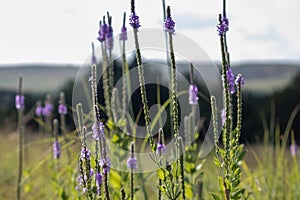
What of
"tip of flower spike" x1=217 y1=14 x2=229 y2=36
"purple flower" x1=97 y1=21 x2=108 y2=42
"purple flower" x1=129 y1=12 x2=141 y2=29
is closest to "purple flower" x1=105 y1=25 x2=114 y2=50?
"purple flower" x1=97 y1=21 x2=108 y2=42

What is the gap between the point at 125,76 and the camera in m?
3.23

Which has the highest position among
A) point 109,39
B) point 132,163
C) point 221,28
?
point 109,39

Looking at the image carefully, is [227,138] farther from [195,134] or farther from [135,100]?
[135,100]

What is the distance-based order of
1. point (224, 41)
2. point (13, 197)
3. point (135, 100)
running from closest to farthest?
point (224, 41), point (13, 197), point (135, 100)

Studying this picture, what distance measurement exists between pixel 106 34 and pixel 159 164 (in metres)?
1.35

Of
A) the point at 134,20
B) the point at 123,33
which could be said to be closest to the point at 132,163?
the point at 134,20

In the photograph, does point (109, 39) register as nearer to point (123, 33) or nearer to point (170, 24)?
point (123, 33)

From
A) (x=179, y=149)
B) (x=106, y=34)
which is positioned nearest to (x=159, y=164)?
(x=179, y=149)

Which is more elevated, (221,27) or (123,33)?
(123,33)

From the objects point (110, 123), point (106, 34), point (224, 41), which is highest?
point (106, 34)

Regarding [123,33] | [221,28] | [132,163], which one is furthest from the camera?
[123,33]

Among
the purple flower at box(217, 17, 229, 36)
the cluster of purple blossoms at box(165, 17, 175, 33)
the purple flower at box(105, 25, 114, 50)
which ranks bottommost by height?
the purple flower at box(217, 17, 229, 36)

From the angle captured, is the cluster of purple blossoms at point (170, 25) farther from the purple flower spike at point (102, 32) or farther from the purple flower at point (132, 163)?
the purple flower spike at point (102, 32)

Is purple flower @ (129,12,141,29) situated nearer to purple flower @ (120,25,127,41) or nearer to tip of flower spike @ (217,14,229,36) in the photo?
tip of flower spike @ (217,14,229,36)
